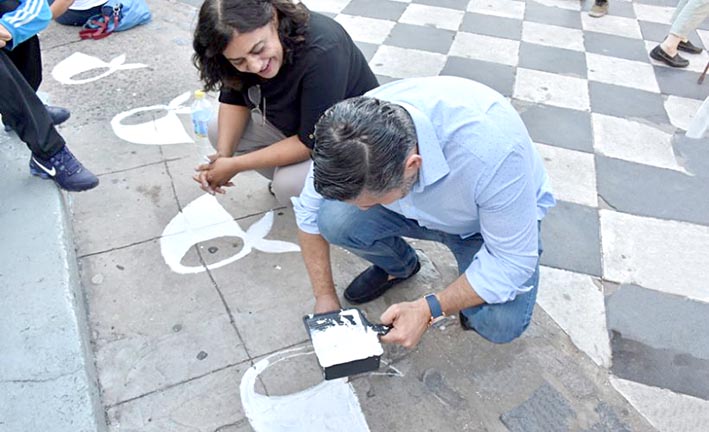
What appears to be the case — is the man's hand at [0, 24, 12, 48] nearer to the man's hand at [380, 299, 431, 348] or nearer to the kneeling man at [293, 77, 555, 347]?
the kneeling man at [293, 77, 555, 347]

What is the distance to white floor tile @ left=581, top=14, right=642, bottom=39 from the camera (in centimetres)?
435

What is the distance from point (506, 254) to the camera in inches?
55.2

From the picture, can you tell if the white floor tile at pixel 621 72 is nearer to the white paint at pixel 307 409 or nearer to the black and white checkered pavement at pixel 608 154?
the black and white checkered pavement at pixel 608 154

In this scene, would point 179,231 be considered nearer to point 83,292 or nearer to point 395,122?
point 83,292

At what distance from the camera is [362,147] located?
3.81 feet

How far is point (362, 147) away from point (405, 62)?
2666mm

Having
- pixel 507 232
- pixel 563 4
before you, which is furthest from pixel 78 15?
pixel 563 4

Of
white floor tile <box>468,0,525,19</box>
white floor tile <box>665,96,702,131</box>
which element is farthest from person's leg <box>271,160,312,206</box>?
white floor tile <box>468,0,525,19</box>

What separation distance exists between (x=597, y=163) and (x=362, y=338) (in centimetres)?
201

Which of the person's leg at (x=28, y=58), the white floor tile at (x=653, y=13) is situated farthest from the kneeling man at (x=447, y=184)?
the white floor tile at (x=653, y=13)

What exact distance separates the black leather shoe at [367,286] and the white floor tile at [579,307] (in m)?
0.62

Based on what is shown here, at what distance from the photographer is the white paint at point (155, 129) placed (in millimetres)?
2785

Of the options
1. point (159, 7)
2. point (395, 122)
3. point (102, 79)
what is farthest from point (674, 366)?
point (159, 7)

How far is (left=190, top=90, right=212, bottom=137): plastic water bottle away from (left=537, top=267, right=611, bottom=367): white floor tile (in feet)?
5.89
